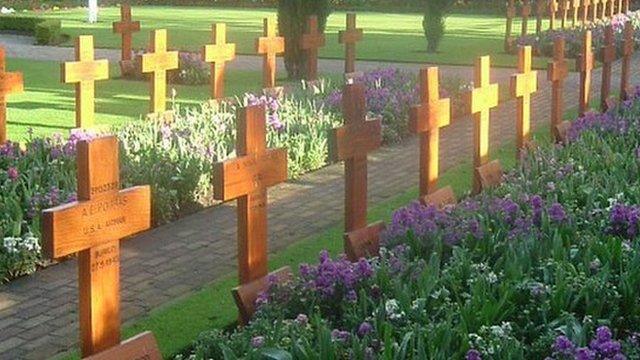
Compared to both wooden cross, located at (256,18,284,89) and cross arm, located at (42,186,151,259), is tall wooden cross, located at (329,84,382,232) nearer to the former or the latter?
cross arm, located at (42,186,151,259)

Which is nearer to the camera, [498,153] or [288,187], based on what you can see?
[288,187]

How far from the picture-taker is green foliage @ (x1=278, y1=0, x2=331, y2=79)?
56.2ft

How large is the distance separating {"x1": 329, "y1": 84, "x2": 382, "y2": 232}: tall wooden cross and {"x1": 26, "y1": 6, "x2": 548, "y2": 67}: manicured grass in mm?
14240

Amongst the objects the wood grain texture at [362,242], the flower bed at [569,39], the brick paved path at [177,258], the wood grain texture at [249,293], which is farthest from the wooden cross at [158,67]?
the flower bed at [569,39]

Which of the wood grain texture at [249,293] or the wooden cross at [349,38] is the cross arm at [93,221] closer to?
the wood grain texture at [249,293]

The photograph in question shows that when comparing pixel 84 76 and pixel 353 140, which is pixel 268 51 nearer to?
pixel 84 76

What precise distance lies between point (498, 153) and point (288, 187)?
229cm

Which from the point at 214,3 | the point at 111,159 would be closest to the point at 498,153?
the point at 111,159

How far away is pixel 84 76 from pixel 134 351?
6.74 metres

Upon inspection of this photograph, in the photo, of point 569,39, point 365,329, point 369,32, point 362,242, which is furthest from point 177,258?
point 369,32

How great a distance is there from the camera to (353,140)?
6035mm

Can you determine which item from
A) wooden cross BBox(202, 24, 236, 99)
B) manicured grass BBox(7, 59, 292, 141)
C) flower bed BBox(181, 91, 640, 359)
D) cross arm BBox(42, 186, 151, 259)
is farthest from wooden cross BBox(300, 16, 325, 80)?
cross arm BBox(42, 186, 151, 259)

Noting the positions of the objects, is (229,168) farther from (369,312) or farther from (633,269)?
(633,269)

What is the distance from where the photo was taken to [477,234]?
569 centimetres
